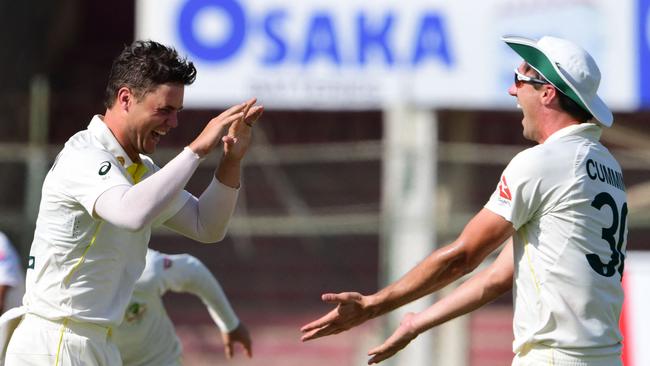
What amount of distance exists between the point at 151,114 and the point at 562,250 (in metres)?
1.53

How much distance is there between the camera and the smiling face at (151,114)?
14.9 ft

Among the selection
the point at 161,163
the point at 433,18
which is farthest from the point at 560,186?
the point at 161,163

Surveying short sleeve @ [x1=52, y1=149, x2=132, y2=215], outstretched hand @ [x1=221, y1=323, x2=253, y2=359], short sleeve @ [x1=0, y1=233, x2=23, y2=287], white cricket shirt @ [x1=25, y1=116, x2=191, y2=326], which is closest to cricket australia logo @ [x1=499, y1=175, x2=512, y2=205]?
→ white cricket shirt @ [x1=25, y1=116, x2=191, y2=326]

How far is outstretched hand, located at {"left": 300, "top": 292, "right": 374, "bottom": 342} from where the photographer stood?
448 cm

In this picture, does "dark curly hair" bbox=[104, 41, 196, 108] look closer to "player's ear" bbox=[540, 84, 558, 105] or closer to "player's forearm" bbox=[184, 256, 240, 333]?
"player's ear" bbox=[540, 84, 558, 105]

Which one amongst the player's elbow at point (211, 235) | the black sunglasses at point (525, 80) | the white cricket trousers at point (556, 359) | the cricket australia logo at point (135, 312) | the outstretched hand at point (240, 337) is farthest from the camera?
the outstretched hand at point (240, 337)

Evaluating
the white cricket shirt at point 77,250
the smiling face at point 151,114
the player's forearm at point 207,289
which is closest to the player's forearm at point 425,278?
the white cricket shirt at point 77,250

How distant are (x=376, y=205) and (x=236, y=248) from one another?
4.78ft

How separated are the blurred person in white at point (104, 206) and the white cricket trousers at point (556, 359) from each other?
1284 mm

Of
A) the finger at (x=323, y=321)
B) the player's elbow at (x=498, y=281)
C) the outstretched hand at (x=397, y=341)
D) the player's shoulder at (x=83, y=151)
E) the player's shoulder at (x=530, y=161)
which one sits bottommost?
the outstretched hand at (x=397, y=341)

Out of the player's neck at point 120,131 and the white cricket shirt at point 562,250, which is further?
the player's neck at point 120,131

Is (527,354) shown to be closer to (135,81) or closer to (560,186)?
(560,186)

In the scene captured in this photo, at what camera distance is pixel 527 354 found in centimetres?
428

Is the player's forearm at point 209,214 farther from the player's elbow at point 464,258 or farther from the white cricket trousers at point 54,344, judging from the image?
Result: the player's elbow at point 464,258
